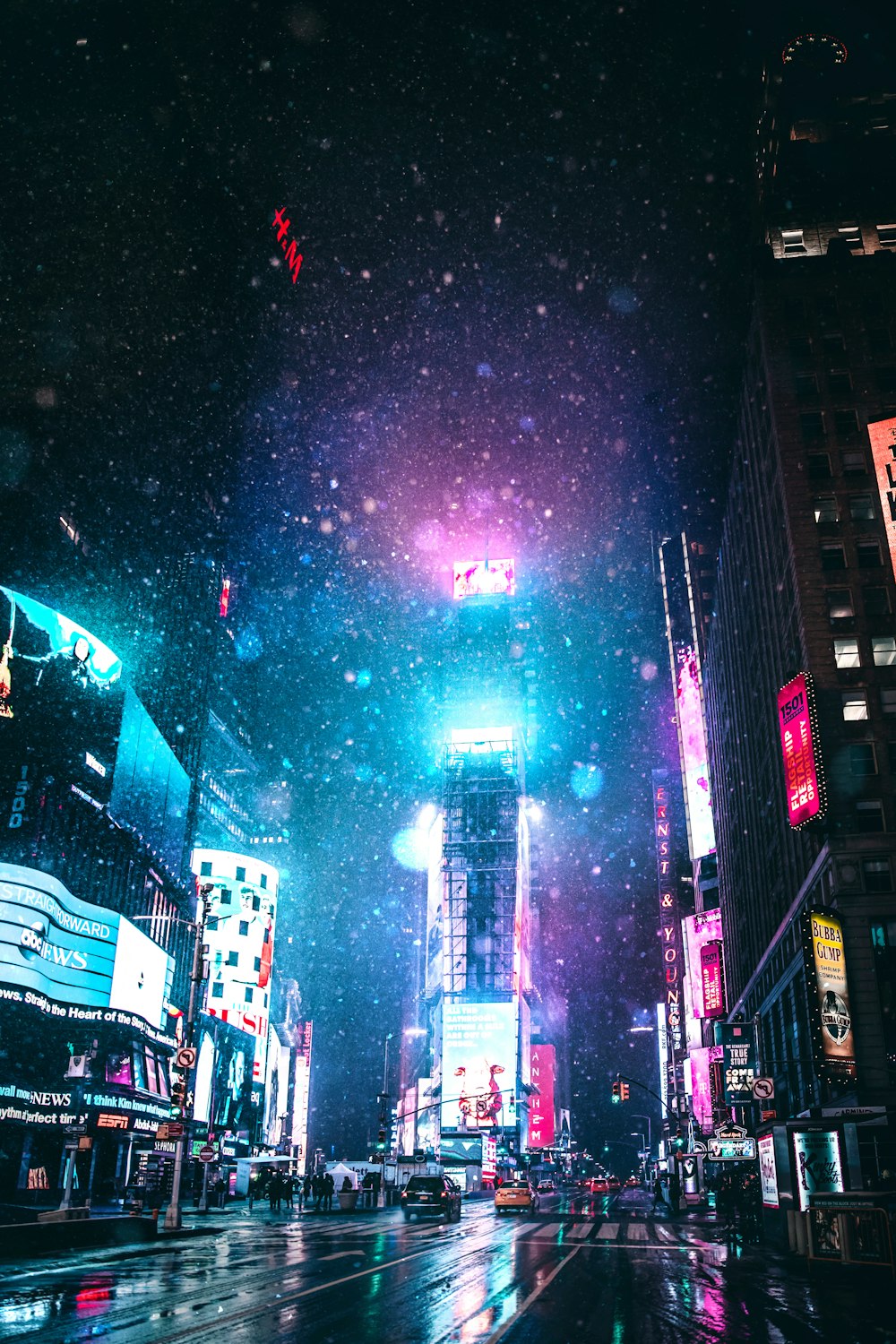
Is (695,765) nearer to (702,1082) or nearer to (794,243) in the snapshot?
(702,1082)

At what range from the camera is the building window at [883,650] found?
4828 centimetres

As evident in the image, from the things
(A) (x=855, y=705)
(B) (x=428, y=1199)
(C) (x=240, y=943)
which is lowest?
(B) (x=428, y=1199)

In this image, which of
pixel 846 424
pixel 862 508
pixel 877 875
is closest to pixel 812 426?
pixel 846 424

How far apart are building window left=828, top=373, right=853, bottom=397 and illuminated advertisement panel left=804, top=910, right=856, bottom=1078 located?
30.3 metres

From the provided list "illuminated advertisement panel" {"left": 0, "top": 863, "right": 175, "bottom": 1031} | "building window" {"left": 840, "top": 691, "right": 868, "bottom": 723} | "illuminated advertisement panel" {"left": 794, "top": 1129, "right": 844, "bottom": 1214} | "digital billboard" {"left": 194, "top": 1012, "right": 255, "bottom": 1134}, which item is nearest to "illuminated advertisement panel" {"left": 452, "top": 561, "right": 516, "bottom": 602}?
"digital billboard" {"left": 194, "top": 1012, "right": 255, "bottom": 1134}

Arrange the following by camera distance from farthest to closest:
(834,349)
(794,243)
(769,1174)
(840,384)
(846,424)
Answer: (794,243) < (834,349) < (840,384) < (846,424) < (769,1174)

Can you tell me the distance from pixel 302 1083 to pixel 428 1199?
127m

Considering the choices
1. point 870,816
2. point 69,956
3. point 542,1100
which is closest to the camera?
point 870,816

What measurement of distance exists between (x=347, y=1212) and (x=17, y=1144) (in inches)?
691

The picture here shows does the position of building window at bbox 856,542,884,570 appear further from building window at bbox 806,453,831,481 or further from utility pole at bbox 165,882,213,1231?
utility pole at bbox 165,882,213,1231

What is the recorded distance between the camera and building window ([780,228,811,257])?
66375 millimetres

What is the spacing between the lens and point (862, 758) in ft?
154

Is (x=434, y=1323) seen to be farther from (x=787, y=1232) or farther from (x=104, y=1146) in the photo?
(x=104, y=1146)

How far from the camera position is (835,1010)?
3984 cm
